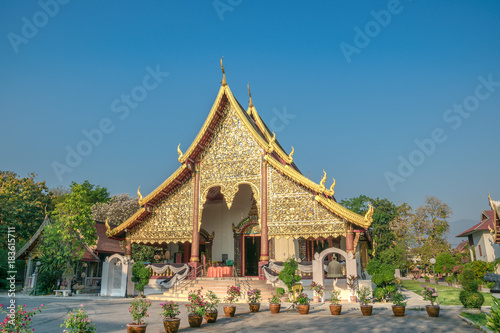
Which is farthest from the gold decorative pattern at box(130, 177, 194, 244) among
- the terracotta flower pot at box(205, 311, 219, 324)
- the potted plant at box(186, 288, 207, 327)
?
the potted plant at box(186, 288, 207, 327)

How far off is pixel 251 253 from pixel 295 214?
5358mm

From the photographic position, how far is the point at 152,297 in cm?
1513

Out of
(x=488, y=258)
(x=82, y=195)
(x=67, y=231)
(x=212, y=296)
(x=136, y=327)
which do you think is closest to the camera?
(x=136, y=327)

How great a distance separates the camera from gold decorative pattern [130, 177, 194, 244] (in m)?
16.5

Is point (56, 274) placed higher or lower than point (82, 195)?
lower

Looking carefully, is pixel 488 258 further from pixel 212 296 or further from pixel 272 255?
pixel 212 296

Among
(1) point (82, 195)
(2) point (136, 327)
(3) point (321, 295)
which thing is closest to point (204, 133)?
(1) point (82, 195)

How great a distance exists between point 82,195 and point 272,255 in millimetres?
9398

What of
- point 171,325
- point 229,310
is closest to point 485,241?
point 229,310

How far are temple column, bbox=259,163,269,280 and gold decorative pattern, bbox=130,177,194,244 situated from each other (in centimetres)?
322

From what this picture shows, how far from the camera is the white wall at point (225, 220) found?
19609 millimetres

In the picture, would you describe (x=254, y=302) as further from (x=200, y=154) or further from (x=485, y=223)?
(x=485, y=223)

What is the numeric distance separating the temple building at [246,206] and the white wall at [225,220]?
2.2 inches

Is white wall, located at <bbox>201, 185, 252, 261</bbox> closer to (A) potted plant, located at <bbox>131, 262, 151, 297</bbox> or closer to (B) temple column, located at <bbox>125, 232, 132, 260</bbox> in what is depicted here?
(B) temple column, located at <bbox>125, 232, 132, 260</bbox>
